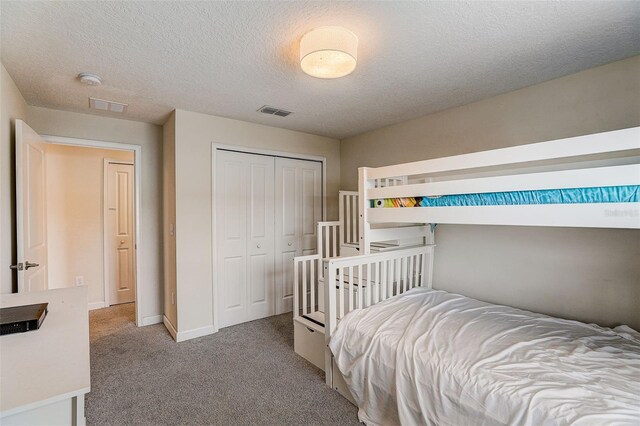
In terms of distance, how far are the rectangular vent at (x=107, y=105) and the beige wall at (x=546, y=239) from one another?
2.95 meters

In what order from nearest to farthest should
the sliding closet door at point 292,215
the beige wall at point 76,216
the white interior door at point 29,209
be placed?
the white interior door at point 29,209 < the beige wall at point 76,216 < the sliding closet door at point 292,215

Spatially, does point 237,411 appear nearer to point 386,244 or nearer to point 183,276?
point 183,276

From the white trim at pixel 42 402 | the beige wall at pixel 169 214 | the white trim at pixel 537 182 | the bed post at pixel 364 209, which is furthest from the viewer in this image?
the beige wall at pixel 169 214

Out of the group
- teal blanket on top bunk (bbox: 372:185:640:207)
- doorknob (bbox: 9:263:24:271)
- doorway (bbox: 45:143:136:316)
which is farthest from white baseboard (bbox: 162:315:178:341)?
teal blanket on top bunk (bbox: 372:185:640:207)

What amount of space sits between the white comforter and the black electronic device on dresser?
1581mm

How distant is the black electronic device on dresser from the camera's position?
1179mm

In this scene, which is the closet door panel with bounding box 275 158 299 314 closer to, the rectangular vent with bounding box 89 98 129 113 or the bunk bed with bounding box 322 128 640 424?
the bunk bed with bounding box 322 128 640 424

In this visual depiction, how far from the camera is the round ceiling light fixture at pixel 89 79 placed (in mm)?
2127

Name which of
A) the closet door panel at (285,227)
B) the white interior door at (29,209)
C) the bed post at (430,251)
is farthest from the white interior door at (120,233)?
the bed post at (430,251)

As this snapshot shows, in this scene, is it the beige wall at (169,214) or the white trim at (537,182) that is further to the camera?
the beige wall at (169,214)

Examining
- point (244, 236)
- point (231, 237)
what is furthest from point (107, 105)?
point (244, 236)

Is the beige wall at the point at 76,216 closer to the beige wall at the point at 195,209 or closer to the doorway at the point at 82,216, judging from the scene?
the doorway at the point at 82,216

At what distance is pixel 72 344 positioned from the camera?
1143 millimetres

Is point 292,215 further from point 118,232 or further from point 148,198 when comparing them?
point 118,232
